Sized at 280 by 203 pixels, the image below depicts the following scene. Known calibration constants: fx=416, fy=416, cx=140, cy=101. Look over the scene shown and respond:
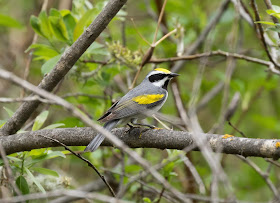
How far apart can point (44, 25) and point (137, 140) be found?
82.7 inches

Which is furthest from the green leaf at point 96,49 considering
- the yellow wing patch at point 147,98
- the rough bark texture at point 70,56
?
the rough bark texture at point 70,56

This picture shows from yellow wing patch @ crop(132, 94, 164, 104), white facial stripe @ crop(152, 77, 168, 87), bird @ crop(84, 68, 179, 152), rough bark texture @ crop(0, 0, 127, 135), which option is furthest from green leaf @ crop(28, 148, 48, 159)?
white facial stripe @ crop(152, 77, 168, 87)

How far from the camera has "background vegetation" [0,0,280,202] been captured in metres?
4.84

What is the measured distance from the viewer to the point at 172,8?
739cm

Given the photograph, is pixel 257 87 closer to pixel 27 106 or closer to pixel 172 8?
pixel 172 8

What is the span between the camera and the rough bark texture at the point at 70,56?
3.91 metres

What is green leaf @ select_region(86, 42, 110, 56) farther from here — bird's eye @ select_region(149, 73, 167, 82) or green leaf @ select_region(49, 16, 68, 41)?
bird's eye @ select_region(149, 73, 167, 82)

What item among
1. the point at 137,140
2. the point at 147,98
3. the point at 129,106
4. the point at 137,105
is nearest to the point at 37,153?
the point at 137,140

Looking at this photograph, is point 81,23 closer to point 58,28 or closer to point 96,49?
point 58,28

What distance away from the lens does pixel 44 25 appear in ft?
16.6

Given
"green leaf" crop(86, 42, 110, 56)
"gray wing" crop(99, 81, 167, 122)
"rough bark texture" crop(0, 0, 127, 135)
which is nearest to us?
"rough bark texture" crop(0, 0, 127, 135)

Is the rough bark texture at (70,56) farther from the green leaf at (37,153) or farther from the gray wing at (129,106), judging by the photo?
the gray wing at (129,106)

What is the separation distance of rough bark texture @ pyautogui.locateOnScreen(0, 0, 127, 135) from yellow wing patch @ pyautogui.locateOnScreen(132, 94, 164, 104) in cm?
108

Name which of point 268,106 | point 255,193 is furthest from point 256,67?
point 255,193
